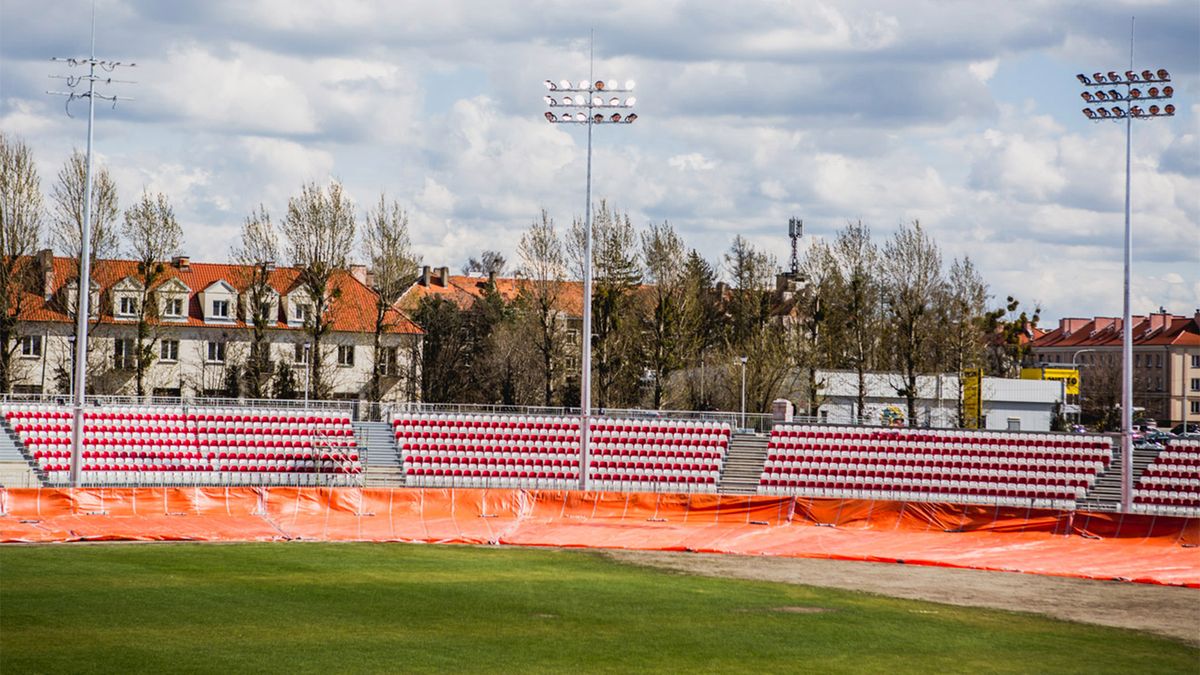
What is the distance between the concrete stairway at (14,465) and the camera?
4059 centimetres

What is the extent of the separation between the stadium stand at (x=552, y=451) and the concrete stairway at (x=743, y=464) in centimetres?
38

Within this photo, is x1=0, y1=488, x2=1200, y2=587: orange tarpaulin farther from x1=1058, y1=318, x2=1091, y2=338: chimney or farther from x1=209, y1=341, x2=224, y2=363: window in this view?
x1=1058, y1=318, x2=1091, y2=338: chimney

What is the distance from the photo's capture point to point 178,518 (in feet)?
123

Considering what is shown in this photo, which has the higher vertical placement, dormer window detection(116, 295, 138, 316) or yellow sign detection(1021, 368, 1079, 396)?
dormer window detection(116, 295, 138, 316)

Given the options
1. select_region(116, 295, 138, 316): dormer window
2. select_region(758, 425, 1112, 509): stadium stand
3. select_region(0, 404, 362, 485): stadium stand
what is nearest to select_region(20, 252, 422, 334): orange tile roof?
select_region(116, 295, 138, 316): dormer window

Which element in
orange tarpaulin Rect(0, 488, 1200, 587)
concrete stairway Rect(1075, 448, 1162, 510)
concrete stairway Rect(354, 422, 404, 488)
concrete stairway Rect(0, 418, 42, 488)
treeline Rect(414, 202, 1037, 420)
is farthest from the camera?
treeline Rect(414, 202, 1037, 420)

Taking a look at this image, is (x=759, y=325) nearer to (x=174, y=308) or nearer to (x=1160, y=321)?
(x=174, y=308)

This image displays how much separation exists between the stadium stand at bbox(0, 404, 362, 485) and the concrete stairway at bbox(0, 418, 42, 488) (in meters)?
0.24

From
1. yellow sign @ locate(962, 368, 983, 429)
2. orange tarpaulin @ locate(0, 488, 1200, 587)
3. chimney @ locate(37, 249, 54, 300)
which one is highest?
chimney @ locate(37, 249, 54, 300)

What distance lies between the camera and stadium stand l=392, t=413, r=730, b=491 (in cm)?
4531

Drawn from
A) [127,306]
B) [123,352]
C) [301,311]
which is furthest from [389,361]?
[127,306]

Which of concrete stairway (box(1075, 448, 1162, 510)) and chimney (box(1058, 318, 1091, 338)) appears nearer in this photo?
concrete stairway (box(1075, 448, 1162, 510))

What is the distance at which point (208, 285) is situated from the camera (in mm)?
77812

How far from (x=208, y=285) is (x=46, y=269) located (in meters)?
9.62
